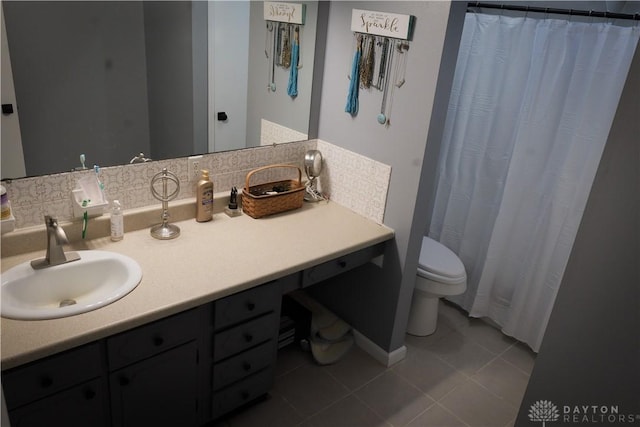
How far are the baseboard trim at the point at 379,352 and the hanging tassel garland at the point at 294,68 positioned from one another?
1300mm

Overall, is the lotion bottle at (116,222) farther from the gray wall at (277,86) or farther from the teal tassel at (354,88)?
the teal tassel at (354,88)

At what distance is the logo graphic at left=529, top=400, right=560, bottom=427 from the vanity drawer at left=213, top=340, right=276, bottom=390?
1334 mm

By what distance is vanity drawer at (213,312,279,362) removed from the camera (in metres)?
1.81

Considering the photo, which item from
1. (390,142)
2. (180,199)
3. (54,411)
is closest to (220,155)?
(180,199)

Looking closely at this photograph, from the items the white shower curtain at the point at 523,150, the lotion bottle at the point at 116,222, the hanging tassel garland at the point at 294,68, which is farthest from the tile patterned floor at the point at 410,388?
the hanging tassel garland at the point at 294,68

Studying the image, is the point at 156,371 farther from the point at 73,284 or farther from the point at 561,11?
the point at 561,11

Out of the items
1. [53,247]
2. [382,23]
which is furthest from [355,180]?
[53,247]

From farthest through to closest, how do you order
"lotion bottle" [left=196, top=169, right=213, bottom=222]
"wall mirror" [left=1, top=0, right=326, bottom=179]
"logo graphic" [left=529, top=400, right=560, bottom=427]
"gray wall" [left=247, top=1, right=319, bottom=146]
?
"gray wall" [left=247, top=1, right=319, bottom=146] → "lotion bottle" [left=196, top=169, right=213, bottom=222] → "wall mirror" [left=1, top=0, right=326, bottom=179] → "logo graphic" [left=529, top=400, right=560, bottom=427]

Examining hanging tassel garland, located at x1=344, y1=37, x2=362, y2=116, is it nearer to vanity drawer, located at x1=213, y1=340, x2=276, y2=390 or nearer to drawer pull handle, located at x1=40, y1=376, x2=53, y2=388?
vanity drawer, located at x1=213, y1=340, x2=276, y2=390

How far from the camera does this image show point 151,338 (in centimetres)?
155

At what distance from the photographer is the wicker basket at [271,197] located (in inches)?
85.6

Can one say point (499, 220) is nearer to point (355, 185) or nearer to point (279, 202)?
point (355, 185)

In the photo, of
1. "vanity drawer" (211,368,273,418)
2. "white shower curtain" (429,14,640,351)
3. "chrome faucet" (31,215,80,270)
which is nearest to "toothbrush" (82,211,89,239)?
"chrome faucet" (31,215,80,270)

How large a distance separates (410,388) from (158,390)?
1225mm
